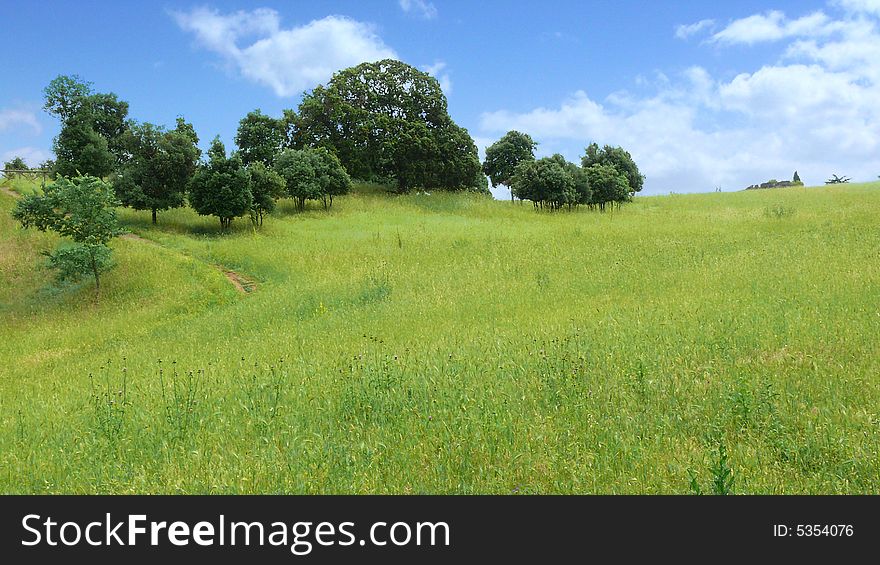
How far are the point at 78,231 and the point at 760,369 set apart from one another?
2465 cm

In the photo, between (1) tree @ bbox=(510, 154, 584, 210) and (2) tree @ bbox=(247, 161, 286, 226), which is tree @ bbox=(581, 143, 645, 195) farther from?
(2) tree @ bbox=(247, 161, 286, 226)

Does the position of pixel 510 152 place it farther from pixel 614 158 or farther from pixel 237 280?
pixel 237 280

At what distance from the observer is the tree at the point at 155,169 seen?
3428 centimetres

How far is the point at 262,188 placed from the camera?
120 feet

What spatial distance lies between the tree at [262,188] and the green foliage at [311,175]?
13.3 feet

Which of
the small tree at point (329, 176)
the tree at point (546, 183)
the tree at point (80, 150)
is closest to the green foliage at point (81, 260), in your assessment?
the tree at point (80, 150)

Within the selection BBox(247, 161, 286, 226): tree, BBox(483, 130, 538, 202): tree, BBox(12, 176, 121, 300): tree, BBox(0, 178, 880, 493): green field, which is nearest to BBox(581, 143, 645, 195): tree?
BBox(483, 130, 538, 202): tree

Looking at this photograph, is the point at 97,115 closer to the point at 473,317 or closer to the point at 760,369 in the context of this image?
the point at 473,317

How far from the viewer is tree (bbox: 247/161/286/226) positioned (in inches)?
1430

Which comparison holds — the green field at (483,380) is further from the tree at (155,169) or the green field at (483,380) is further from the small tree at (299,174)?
the small tree at (299,174)

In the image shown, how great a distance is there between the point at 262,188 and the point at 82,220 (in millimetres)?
14665

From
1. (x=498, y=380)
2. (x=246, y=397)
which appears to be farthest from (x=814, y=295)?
(x=246, y=397)
